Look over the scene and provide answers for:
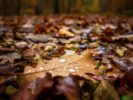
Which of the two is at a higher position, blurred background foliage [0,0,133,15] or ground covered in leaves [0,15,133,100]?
ground covered in leaves [0,15,133,100]

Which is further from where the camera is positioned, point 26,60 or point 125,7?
point 125,7

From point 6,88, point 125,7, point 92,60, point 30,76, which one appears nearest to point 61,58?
point 92,60

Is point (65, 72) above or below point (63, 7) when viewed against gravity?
above

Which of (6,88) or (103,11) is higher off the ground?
(6,88)

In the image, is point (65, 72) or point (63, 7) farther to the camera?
point (63, 7)

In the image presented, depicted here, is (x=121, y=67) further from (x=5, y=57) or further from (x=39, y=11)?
(x=39, y=11)

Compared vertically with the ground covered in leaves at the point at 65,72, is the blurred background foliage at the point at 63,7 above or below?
below

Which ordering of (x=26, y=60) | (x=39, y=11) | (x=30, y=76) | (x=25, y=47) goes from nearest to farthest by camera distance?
(x=30, y=76), (x=26, y=60), (x=25, y=47), (x=39, y=11)

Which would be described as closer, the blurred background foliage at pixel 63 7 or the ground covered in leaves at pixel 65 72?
the ground covered in leaves at pixel 65 72
